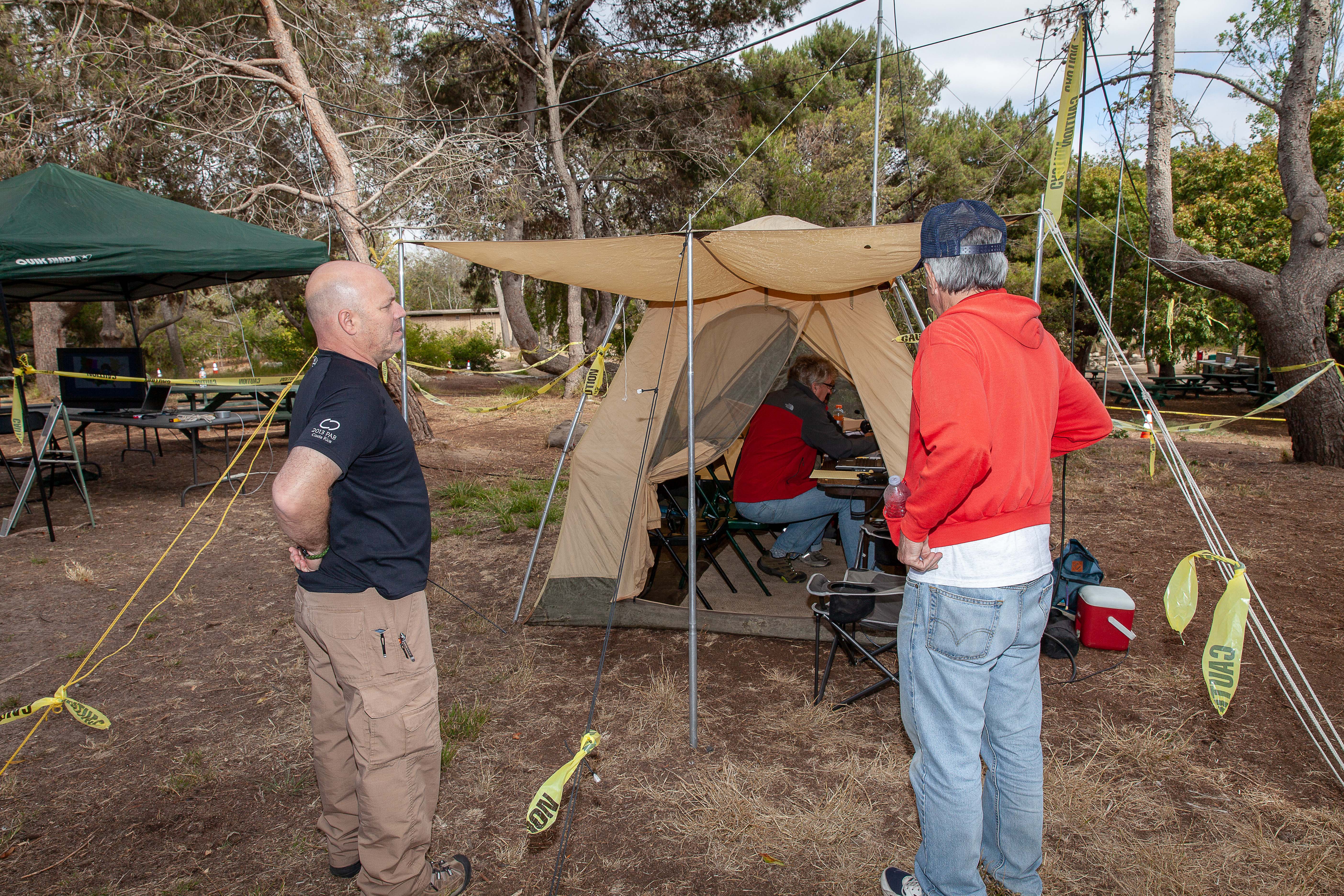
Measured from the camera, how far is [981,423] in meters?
→ 1.61

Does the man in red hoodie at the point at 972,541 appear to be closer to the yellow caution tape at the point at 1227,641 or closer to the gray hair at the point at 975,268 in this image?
the gray hair at the point at 975,268

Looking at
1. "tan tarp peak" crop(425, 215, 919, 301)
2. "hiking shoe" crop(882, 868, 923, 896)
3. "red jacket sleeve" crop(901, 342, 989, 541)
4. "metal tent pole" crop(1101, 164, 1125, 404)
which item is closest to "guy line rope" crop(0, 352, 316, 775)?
"tan tarp peak" crop(425, 215, 919, 301)

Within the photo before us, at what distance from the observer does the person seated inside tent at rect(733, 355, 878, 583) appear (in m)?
4.32

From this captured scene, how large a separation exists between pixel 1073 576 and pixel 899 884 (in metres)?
2.31

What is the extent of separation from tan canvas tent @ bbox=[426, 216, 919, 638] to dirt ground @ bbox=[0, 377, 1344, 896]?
0.68 feet

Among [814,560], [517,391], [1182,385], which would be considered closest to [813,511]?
[814,560]

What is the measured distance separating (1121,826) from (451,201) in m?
10.2

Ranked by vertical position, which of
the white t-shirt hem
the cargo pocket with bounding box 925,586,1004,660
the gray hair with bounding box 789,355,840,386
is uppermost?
the gray hair with bounding box 789,355,840,386

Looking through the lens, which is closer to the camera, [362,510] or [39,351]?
[362,510]

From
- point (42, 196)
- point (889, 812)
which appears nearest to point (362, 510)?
point (889, 812)

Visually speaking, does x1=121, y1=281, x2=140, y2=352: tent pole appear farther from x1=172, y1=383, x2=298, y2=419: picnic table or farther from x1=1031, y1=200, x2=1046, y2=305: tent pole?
x1=1031, y1=200, x2=1046, y2=305: tent pole

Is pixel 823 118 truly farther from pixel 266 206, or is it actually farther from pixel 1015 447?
pixel 1015 447

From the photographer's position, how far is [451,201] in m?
10.3

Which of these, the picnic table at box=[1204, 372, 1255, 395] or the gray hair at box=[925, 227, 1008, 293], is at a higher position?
the gray hair at box=[925, 227, 1008, 293]
